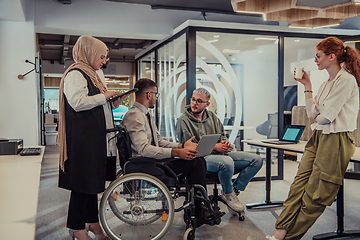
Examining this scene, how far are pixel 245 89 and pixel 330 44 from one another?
2479mm

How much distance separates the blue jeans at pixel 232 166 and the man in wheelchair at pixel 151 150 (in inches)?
16.9

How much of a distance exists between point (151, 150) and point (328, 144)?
1.21m

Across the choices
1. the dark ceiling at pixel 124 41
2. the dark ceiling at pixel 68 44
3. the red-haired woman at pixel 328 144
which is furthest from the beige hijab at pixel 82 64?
the dark ceiling at pixel 68 44

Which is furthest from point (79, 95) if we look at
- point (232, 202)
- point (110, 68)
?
point (110, 68)

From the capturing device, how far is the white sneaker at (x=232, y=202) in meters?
3.00

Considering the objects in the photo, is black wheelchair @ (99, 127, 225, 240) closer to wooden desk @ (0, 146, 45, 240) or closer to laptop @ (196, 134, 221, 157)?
laptop @ (196, 134, 221, 157)

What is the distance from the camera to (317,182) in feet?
7.13

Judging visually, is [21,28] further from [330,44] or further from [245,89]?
[330,44]

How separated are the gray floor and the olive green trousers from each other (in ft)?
1.45

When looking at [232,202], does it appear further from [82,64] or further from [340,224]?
[82,64]

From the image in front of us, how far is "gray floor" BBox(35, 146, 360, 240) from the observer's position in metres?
2.63

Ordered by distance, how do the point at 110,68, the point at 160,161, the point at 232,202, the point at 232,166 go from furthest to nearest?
the point at 110,68, the point at 232,202, the point at 232,166, the point at 160,161

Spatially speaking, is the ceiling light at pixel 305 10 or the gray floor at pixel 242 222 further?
the ceiling light at pixel 305 10

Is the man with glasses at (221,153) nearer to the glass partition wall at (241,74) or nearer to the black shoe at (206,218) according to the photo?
the black shoe at (206,218)
